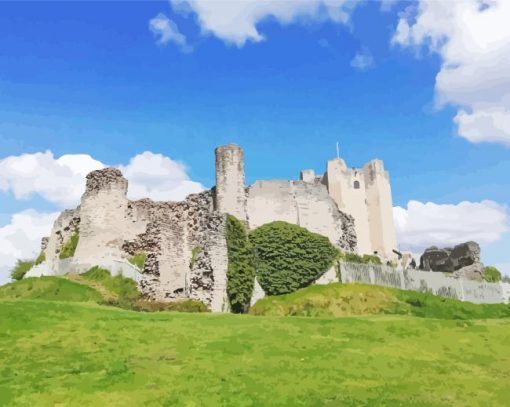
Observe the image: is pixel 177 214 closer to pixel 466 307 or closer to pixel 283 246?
pixel 283 246

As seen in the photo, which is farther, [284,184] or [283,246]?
[284,184]

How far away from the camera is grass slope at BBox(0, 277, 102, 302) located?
29.0 metres

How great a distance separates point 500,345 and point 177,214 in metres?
29.5

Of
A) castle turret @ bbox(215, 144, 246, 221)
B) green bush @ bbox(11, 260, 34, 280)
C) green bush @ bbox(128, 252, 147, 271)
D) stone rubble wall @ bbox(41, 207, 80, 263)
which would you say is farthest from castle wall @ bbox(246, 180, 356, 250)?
green bush @ bbox(11, 260, 34, 280)

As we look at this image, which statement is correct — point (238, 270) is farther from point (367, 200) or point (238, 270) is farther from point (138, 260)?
point (367, 200)

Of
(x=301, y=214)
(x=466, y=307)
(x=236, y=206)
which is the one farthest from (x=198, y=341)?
(x=301, y=214)

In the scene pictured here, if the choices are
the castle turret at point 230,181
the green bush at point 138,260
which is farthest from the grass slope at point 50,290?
the castle turret at point 230,181

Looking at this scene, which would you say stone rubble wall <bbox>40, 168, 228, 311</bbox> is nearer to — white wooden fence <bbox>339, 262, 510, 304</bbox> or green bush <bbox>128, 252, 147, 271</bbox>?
green bush <bbox>128, 252, 147, 271</bbox>

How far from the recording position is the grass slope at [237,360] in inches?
446

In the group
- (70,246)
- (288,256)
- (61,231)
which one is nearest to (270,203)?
(288,256)

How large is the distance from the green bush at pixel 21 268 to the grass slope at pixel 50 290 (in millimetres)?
13600

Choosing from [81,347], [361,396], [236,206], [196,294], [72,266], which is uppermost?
[236,206]

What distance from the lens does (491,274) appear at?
4850 centimetres

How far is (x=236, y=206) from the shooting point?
39.9m
